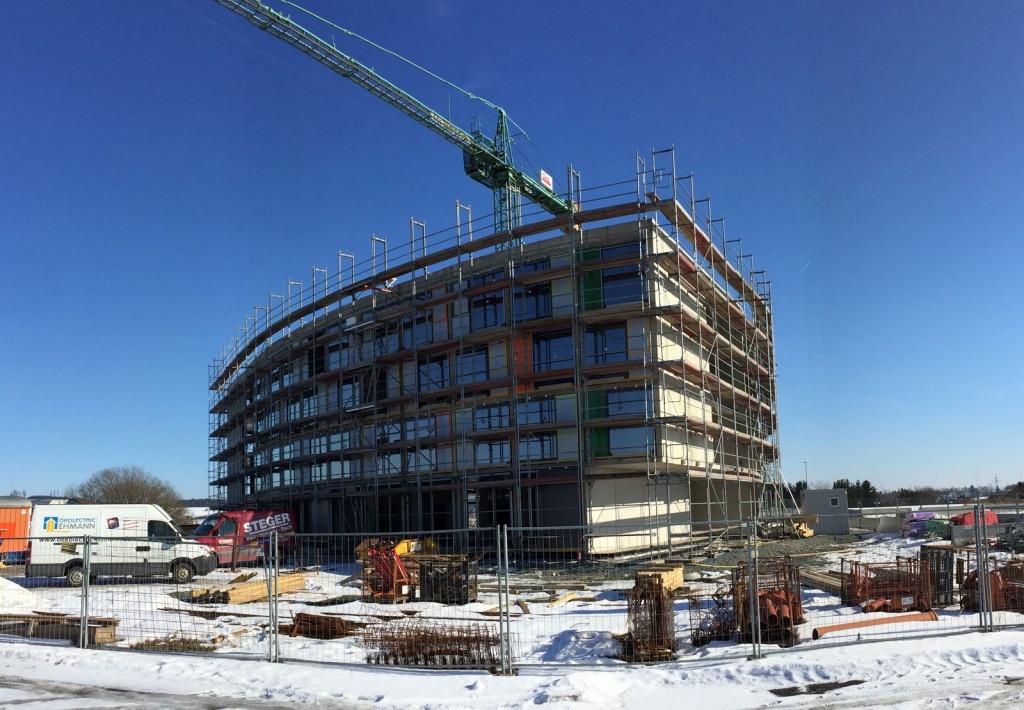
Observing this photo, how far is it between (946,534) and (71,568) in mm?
29536

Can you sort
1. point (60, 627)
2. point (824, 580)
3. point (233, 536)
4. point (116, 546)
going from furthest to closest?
point (233, 536)
point (116, 546)
point (824, 580)
point (60, 627)

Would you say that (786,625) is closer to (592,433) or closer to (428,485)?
(592,433)

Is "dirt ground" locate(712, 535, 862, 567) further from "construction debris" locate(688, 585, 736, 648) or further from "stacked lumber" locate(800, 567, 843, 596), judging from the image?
"construction debris" locate(688, 585, 736, 648)

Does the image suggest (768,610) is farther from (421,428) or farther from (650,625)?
(421,428)

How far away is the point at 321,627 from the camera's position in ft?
42.1

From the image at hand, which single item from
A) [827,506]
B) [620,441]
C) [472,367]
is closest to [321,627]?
[620,441]

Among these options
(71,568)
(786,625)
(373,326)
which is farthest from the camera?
(373,326)

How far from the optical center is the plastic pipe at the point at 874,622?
36.1 feet

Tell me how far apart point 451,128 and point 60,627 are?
40.2 m

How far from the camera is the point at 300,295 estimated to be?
41.6 metres

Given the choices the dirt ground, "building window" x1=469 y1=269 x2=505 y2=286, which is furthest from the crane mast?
the dirt ground

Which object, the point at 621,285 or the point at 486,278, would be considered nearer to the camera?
the point at 621,285

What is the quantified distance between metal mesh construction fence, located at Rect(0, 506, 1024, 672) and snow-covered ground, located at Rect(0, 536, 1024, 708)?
0.38 feet

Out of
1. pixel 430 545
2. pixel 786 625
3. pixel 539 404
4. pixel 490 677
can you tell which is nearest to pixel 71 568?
pixel 430 545
